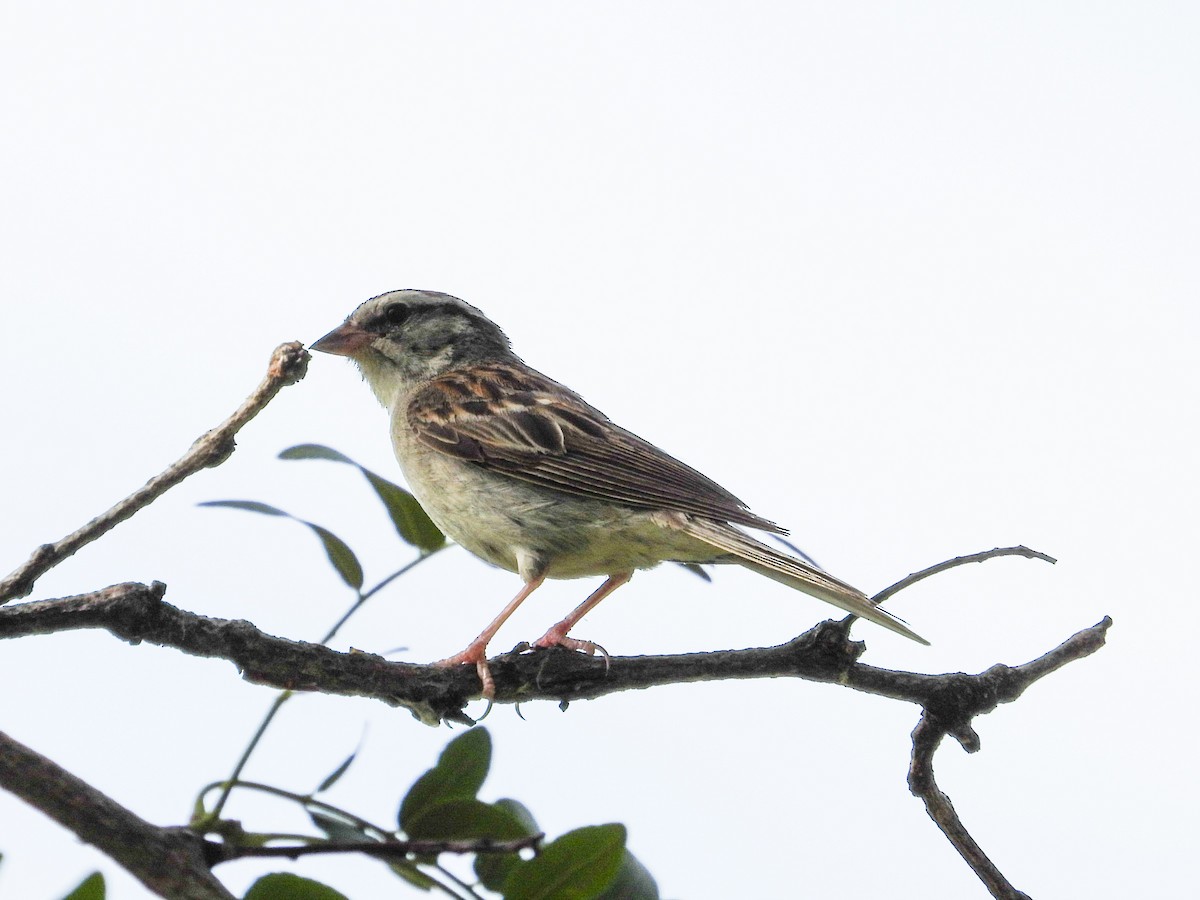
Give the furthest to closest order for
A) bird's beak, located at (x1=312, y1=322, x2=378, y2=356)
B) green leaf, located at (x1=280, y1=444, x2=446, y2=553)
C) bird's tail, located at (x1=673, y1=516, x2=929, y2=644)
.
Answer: bird's beak, located at (x1=312, y1=322, x2=378, y2=356) → bird's tail, located at (x1=673, y1=516, x2=929, y2=644) → green leaf, located at (x1=280, y1=444, x2=446, y2=553)

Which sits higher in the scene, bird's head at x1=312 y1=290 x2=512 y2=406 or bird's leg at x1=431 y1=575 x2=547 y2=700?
bird's head at x1=312 y1=290 x2=512 y2=406

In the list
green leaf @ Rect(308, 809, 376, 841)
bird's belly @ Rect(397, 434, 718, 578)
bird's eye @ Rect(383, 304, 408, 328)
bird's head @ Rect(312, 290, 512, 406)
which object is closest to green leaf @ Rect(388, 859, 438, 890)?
green leaf @ Rect(308, 809, 376, 841)

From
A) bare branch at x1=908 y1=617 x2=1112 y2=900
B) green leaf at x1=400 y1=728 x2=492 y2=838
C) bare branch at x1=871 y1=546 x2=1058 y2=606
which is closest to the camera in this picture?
green leaf at x1=400 y1=728 x2=492 y2=838

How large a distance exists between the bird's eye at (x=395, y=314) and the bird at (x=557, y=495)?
53 centimetres

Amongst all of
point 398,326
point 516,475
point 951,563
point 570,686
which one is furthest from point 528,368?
point 951,563

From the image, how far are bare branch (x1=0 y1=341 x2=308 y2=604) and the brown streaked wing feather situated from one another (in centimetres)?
245

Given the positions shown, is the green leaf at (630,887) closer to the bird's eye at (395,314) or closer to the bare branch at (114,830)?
the bare branch at (114,830)

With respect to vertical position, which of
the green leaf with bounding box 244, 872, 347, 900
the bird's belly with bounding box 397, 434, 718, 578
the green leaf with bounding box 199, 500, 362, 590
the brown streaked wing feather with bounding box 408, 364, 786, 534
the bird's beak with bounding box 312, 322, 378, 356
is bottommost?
the green leaf with bounding box 244, 872, 347, 900

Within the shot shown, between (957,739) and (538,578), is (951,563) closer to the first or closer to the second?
(957,739)

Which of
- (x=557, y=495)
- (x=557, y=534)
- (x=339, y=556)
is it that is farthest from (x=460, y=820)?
(x=557, y=495)

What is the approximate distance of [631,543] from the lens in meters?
5.43

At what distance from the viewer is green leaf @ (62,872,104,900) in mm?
2137

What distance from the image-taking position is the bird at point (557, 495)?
521 cm

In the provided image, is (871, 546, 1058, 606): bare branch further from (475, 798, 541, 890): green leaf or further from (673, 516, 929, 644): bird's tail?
(475, 798, 541, 890): green leaf
